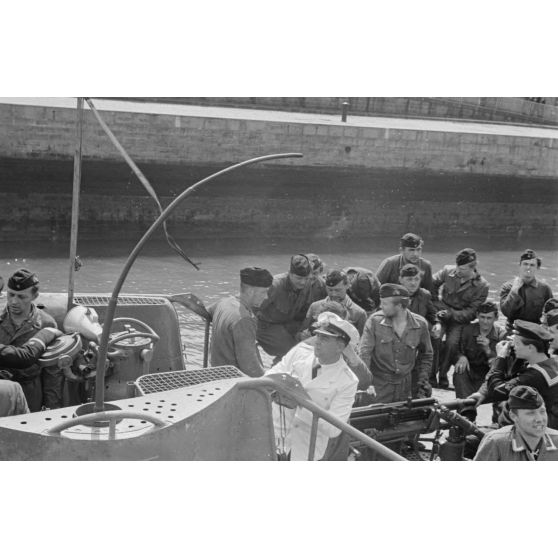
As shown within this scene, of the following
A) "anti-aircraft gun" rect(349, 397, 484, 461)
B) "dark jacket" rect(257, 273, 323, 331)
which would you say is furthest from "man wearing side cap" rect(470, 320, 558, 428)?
"dark jacket" rect(257, 273, 323, 331)

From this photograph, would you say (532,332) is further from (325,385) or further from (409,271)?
(409,271)

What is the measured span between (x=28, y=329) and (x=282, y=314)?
2.10 m

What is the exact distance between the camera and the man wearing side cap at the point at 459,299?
20.5ft

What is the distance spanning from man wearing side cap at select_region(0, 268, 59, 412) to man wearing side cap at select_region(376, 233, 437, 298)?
8.85 ft

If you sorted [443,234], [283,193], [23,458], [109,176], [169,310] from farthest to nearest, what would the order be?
[443,234]
[283,193]
[109,176]
[169,310]
[23,458]

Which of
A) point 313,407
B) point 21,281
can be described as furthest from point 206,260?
point 313,407

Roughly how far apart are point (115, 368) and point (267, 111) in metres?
12.5

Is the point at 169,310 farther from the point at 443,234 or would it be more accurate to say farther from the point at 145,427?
the point at 443,234

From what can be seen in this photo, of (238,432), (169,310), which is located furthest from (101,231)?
(238,432)

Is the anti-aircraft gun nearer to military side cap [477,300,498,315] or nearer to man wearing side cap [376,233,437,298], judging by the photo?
military side cap [477,300,498,315]

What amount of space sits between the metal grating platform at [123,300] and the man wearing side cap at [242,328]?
0.90 metres

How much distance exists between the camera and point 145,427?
10.1 feet

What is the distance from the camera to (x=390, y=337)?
16.3 feet

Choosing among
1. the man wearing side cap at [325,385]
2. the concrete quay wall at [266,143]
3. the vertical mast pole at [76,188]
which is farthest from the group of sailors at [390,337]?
the concrete quay wall at [266,143]
